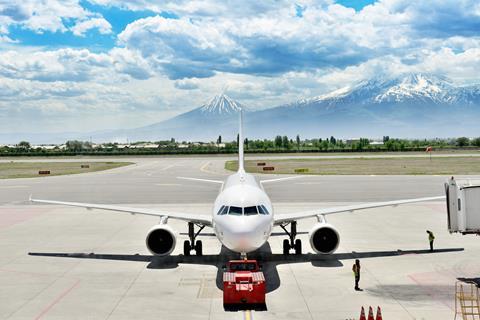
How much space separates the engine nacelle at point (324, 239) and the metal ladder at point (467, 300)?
19.0ft

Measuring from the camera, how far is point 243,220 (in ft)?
70.1

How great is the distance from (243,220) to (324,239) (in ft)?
18.9

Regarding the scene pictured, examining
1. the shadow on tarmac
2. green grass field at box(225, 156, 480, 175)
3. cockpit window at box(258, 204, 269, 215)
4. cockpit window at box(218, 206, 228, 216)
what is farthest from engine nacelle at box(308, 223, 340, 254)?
green grass field at box(225, 156, 480, 175)

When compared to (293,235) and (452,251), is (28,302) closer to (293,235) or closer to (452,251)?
(293,235)

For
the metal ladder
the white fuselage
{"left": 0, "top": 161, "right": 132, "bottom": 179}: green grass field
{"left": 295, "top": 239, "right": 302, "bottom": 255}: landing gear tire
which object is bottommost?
the metal ladder

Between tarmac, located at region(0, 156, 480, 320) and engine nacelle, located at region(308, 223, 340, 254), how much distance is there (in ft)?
3.04

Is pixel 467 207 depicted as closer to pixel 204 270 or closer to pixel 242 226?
pixel 242 226

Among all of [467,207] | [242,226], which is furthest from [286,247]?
[467,207]

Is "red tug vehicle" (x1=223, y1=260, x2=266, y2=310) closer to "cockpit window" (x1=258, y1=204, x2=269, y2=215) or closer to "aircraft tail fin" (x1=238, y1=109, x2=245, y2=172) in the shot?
"cockpit window" (x1=258, y1=204, x2=269, y2=215)

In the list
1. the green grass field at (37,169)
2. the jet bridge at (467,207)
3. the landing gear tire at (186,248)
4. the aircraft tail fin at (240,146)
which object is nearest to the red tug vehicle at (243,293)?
the landing gear tire at (186,248)

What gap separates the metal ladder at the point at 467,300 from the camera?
1791 centimetres

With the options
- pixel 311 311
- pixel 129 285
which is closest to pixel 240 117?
pixel 129 285

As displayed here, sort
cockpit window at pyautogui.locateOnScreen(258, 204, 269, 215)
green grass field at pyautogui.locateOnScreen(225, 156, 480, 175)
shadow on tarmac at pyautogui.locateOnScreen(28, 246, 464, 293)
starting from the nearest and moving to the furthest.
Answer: cockpit window at pyautogui.locateOnScreen(258, 204, 269, 215)
shadow on tarmac at pyautogui.locateOnScreen(28, 246, 464, 293)
green grass field at pyautogui.locateOnScreen(225, 156, 480, 175)

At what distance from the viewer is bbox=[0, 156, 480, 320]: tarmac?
19.3m
